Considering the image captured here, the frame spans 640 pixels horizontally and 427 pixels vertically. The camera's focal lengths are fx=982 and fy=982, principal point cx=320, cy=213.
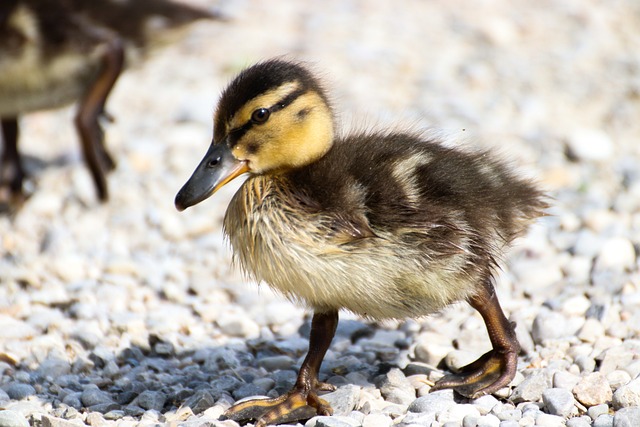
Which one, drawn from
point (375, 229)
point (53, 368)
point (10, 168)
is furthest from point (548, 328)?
point (10, 168)

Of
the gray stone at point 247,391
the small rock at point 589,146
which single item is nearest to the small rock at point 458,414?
the gray stone at point 247,391

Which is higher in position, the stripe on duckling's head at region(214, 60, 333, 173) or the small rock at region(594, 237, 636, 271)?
the stripe on duckling's head at region(214, 60, 333, 173)

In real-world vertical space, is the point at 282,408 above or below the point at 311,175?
below

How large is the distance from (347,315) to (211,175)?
54.0 inches

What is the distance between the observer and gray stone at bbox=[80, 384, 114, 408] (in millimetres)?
3572

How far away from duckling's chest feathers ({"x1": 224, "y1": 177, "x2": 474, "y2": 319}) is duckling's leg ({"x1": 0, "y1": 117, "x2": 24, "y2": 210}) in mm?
3065

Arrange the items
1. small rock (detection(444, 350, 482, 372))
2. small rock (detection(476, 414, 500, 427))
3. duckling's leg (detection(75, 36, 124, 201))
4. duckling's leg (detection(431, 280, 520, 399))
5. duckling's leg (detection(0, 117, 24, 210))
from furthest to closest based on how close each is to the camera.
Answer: duckling's leg (detection(0, 117, 24, 210)) → duckling's leg (detection(75, 36, 124, 201)) → small rock (detection(444, 350, 482, 372)) → duckling's leg (detection(431, 280, 520, 399)) → small rock (detection(476, 414, 500, 427))

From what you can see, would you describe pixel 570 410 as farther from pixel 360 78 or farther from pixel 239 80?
pixel 360 78

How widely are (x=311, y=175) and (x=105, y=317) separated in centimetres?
161

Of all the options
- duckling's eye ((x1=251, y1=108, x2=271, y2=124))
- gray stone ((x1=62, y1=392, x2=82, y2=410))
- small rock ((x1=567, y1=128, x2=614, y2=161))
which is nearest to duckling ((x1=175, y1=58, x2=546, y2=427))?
duckling's eye ((x1=251, y1=108, x2=271, y2=124))

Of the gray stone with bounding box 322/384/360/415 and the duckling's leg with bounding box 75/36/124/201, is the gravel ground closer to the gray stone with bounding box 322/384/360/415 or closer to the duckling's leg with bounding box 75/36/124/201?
the gray stone with bounding box 322/384/360/415

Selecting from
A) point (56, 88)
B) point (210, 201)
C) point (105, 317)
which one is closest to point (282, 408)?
point (105, 317)

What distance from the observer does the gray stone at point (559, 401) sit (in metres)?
3.27

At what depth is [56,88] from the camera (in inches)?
232
